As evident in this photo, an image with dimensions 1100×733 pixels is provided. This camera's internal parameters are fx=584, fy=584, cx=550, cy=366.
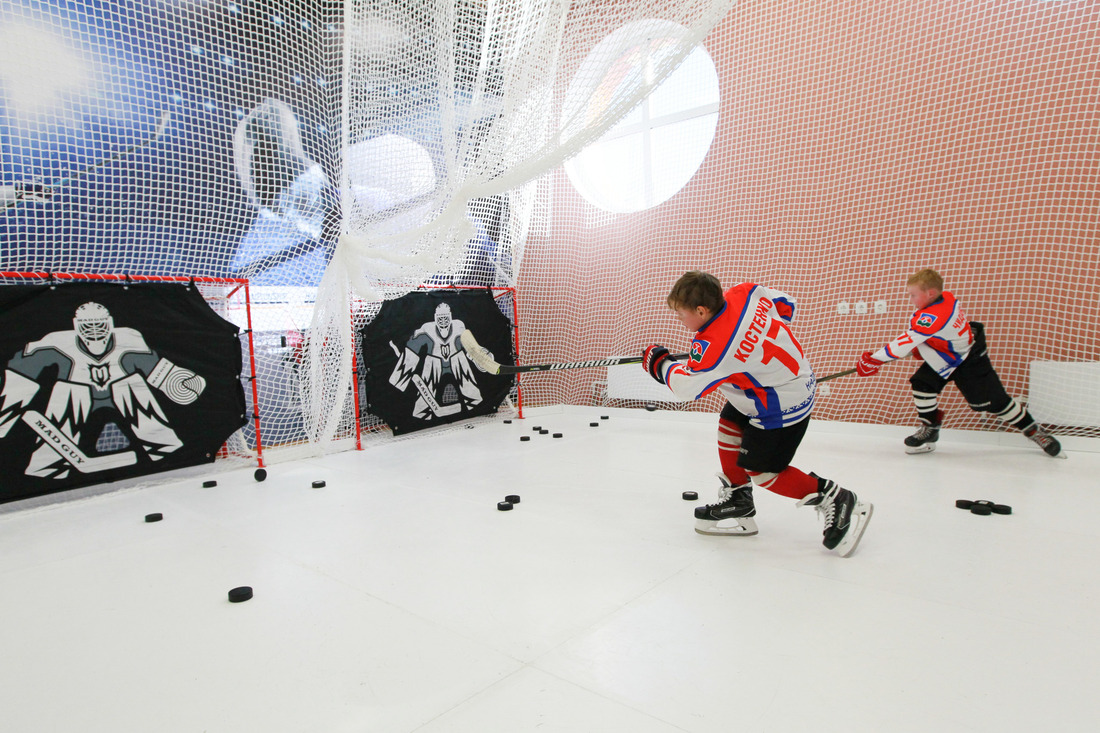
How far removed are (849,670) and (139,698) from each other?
1.79 meters

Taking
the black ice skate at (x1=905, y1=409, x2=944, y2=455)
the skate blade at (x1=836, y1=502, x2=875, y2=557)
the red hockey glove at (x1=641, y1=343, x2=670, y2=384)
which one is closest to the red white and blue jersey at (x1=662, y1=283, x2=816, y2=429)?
the red hockey glove at (x1=641, y1=343, x2=670, y2=384)

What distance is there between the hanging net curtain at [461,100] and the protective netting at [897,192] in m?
2.48

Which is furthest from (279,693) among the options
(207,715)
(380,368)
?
(380,368)

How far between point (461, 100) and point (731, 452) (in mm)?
2328

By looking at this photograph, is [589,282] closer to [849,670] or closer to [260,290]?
[260,290]

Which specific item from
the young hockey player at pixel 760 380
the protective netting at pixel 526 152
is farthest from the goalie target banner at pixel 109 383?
the young hockey player at pixel 760 380

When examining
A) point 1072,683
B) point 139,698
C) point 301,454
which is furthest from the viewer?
point 301,454

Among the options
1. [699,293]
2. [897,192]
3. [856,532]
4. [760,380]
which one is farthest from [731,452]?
[897,192]

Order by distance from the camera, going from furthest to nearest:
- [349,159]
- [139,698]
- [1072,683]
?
[349,159]
[139,698]
[1072,683]

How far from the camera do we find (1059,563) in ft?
6.77

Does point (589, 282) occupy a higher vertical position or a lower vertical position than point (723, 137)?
lower

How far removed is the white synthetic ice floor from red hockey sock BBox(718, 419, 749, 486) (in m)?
0.26

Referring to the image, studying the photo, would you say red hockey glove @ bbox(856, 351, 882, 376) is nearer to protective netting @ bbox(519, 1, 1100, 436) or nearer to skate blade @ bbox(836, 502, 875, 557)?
protective netting @ bbox(519, 1, 1100, 436)

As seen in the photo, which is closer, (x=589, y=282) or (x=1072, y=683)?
(x=1072, y=683)
